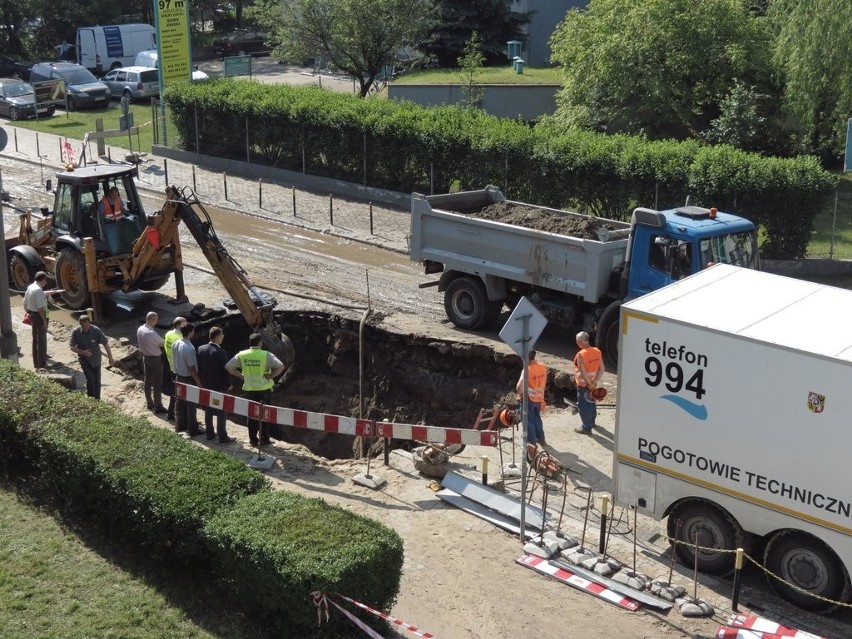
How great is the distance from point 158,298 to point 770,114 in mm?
19588

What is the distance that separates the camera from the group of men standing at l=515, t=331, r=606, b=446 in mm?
13820

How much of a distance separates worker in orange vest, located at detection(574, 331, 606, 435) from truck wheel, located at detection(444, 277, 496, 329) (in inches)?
167

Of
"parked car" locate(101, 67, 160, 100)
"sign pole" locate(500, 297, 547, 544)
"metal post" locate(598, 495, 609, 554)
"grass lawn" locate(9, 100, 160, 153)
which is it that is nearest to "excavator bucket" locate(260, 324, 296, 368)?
"sign pole" locate(500, 297, 547, 544)

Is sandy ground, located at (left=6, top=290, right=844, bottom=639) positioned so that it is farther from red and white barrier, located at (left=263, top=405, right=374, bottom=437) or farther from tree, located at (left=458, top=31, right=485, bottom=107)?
tree, located at (left=458, top=31, right=485, bottom=107)

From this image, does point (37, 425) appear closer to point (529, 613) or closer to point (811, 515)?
point (529, 613)

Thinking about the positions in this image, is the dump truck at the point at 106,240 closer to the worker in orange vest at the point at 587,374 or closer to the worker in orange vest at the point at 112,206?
the worker in orange vest at the point at 112,206

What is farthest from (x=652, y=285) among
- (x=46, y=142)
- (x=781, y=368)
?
(x=46, y=142)

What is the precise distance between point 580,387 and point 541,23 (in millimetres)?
34439

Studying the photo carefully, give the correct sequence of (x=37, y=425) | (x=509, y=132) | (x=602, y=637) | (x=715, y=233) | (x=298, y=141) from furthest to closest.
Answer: (x=298, y=141), (x=509, y=132), (x=715, y=233), (x=37, y=425), (x=602, y=637)

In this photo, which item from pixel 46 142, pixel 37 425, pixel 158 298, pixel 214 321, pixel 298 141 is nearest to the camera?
pixel 37 425

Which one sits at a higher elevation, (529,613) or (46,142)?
(46,142)

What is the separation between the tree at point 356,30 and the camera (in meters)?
36.2

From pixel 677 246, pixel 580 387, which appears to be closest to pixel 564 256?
pixel 677 246

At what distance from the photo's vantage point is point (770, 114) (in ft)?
103
